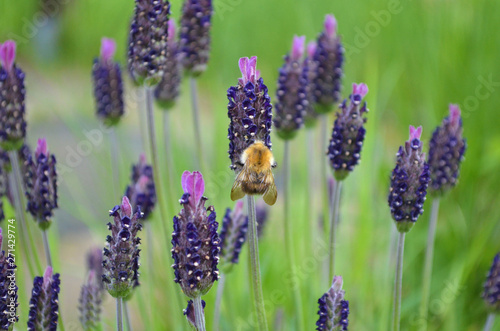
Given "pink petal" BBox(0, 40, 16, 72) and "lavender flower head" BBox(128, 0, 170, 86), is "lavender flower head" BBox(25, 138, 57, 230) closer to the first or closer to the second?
"pink petal" BBox(0, 40, 16, 72)

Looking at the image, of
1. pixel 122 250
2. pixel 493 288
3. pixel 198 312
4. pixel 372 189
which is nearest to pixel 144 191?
pixel 122 250

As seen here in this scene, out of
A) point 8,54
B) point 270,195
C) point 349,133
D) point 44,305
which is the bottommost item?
point 44,305

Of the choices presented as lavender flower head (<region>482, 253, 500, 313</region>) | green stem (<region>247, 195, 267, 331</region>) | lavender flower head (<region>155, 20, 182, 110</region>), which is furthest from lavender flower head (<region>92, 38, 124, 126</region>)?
lavender flower head (<region>482, 253, 500, 313</region>)

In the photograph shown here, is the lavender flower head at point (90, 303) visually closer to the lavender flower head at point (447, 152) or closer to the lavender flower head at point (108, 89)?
the lavender flower head at point (108, 89)

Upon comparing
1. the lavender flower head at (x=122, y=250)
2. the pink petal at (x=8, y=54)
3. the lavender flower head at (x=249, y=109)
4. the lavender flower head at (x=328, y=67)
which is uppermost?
the lavender flower head at (x=328, y=67)

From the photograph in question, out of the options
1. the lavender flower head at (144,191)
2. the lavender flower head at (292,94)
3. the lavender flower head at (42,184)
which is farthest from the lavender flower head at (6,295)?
the lavender flower head at (292,94)

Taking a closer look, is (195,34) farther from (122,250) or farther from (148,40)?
(122,250)
